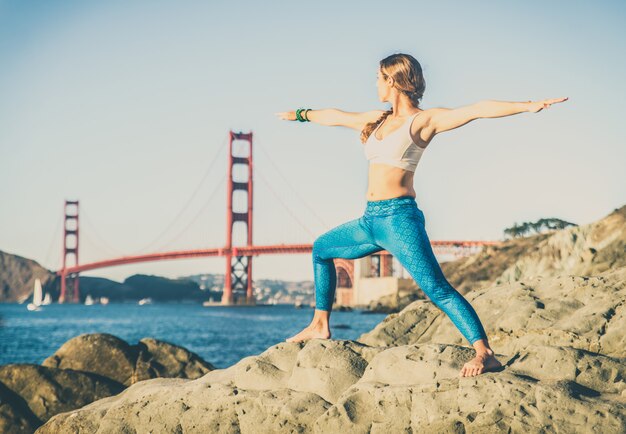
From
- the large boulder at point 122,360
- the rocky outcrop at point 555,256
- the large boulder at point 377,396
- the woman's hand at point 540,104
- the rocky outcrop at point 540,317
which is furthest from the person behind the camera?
the rocky outcrop at point 555,256

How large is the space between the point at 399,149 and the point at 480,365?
3.04 feet

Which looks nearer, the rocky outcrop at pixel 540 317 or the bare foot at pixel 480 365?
the bare foot at pixel 480 365

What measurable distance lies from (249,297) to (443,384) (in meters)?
58.0

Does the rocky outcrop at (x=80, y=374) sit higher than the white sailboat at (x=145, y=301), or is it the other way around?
the white sailboat at (x=145, y=301)

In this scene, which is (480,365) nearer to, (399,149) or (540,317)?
(399,149)

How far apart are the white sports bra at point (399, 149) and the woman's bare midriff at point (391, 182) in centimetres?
2

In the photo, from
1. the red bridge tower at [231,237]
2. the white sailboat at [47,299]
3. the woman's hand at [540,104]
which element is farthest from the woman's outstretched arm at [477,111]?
the white sailboat at [47,299]

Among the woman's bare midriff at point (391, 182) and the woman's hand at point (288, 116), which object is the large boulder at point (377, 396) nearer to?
the woman's bare midriff at point (391, 182)

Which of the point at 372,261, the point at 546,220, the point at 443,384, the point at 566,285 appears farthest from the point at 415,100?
the point at 372,261

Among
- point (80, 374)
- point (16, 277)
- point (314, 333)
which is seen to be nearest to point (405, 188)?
point (314, 333)

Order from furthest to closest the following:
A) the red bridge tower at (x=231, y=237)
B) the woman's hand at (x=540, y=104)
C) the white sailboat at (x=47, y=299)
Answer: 1. the white sailboat at (x=47, y=299)
2. the red bridge tower at (x=231, y=237)
3. the woman's hand at (x=540, y=104)

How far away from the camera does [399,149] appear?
3.66 m

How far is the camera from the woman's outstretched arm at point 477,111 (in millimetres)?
3242

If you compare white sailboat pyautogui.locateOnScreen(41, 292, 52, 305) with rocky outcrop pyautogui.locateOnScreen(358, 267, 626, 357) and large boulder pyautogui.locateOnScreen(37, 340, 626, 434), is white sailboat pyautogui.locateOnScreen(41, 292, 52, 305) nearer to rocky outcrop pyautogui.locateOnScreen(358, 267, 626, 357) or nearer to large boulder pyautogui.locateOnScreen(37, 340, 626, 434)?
rocky outcrop pyautogui.locateOnScreen(358, 267, 626, 357)
